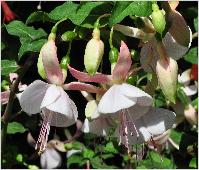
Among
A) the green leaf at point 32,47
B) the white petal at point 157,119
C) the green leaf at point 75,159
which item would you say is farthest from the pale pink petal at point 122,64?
the green leaf at point 75,159

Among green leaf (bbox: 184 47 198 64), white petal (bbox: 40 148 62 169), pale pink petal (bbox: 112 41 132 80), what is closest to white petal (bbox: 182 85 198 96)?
green leaf (bbox: 184 47 198 64)

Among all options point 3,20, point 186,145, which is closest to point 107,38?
point 186,145

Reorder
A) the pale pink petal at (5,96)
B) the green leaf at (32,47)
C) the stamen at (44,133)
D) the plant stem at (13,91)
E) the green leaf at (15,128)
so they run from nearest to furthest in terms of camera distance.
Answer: the stamen at (44,133)
the green leaf at (32,47)
the plant stem at (13,91)
the pale pink petal at (5,96)
the green leaf at (15,128)

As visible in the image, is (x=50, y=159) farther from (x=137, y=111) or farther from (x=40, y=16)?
(x=137, y=111)

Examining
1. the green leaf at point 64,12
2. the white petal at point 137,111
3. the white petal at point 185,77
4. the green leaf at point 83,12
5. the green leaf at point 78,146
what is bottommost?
the green leaf at point 78,146

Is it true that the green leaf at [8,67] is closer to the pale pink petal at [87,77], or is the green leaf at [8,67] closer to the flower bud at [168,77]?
the pale pink petal at [87,77]

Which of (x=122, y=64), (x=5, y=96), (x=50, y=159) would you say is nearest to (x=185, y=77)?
(x=50, y=159)

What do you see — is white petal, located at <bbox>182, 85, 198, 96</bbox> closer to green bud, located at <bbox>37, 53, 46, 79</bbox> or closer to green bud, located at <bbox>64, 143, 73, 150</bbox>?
green bud, located at <bbox>64, 143, 73, 150</bbox>
